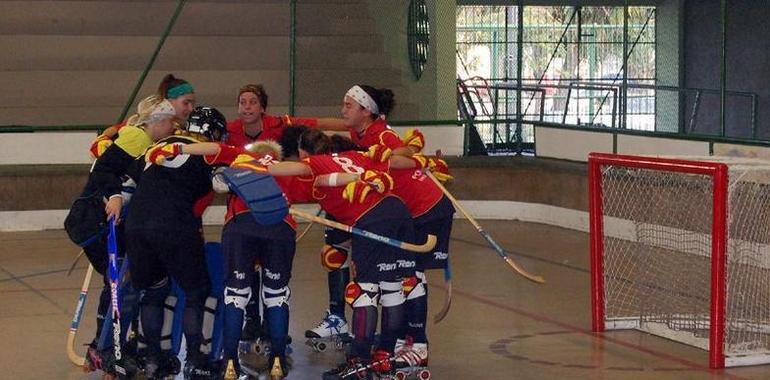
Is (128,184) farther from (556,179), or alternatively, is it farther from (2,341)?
(556,179)

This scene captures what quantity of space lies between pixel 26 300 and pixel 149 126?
11.6 ft

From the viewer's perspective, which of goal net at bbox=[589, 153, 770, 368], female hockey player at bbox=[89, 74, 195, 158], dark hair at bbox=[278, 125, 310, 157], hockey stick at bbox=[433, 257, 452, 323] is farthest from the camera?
hockey stick at bbox=[433, 257, 452, 323]

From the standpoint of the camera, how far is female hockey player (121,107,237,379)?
7602 mm

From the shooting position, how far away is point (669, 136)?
1379 cm

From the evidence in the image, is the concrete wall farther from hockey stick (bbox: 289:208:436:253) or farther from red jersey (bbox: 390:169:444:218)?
hockey stick (bbox: 289:208:436:253)

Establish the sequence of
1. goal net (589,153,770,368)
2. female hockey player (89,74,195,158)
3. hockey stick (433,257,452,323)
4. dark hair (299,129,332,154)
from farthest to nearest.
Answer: hockey stick (433,257,452,323), goal net (589,153,770,368), female hockey player (89,74,195,158), dark hair (299,129,332,154)

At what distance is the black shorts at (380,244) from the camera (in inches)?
304

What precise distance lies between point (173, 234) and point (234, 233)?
0.34 m

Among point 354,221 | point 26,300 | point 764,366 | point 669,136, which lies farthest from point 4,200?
point 764,366

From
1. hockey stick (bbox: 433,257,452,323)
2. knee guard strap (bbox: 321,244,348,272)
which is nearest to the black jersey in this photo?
knee guard strap (bbox: 321,244,348,272)

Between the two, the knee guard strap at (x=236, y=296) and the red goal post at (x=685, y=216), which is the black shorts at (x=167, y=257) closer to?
the knee guard strap at (x=236, y=296)

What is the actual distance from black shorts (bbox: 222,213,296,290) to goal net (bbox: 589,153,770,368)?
2696 millimetres

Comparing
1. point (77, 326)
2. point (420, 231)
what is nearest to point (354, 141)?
point (420, 231)

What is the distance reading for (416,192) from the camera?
841cm
